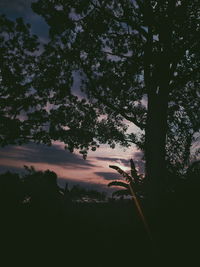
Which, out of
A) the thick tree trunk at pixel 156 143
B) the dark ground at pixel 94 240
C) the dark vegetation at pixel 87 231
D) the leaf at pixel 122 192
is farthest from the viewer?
the leaf at pixel 122 192

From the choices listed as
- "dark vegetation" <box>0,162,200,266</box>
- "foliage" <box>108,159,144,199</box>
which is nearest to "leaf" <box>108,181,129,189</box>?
"foliage" <box>108,159,144,199</box>

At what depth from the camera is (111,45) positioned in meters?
18.0

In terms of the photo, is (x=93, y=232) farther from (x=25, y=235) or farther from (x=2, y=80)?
(x=2, y=80)

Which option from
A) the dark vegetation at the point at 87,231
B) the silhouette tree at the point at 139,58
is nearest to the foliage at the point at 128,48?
the silhouette tree at the point at 139,58

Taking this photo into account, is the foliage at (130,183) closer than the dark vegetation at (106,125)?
No

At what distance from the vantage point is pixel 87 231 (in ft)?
29.8

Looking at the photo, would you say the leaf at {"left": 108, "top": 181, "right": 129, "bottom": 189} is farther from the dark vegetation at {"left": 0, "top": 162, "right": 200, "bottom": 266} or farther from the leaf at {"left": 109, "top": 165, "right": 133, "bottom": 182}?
the dark vegetation at {"left": 0, "top": 162, "right": 200, "bottom": 266}

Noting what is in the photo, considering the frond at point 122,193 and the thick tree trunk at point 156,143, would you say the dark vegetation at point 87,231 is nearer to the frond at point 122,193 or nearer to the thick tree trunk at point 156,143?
the thick tree trunk at point 156,143

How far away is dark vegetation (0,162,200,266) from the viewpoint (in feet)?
25.7

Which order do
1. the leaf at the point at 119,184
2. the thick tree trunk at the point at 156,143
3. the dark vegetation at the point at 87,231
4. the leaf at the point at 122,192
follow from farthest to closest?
the leaf at the point at 122,192 → the leaf at the point at 119,184 → the thick tree trunk at the point at 156,143 → the dark vegetation at the point at 87,231

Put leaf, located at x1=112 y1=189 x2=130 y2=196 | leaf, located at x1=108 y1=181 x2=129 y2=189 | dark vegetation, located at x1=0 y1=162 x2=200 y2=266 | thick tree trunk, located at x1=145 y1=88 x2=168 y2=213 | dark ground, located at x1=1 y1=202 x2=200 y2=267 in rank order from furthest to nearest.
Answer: leaf, located at x1=112 y1=189 x2=130 y2=196
leaf, located at x1=108 y1=181 x2=129 y2=189
thick tree trunk, located at x1=145 y1=88 x2=168 y2=213
dark vegetation, located at x1=0 y1=162 x2=200 y2=266
dark ground, located at x1=1 y1=202 x2=200 y2=267

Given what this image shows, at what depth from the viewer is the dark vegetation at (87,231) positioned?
783 centimetres

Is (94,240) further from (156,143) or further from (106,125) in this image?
(106,125)

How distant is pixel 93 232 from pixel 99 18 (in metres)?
12.8
